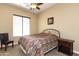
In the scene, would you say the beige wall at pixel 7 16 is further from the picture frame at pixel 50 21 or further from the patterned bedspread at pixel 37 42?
the picture frame at pixel 50 21

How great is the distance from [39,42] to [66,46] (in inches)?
14.9

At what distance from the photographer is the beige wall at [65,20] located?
113 centimetres

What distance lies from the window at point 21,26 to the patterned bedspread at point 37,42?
7cm

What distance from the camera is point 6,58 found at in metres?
1.11

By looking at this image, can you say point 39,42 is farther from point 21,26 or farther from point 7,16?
point 7,16

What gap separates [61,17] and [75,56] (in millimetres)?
515

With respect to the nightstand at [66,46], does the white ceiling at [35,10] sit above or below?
above

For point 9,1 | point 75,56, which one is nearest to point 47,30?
point 75,56

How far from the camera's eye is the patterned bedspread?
3.78 ft

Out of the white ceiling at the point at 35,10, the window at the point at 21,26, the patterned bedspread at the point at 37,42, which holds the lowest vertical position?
the patterned bedspread at the point at 37,42

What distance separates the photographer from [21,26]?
1188 millimetres

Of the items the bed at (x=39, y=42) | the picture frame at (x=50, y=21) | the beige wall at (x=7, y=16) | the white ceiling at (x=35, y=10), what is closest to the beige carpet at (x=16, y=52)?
the bed at (x=39, y=42)

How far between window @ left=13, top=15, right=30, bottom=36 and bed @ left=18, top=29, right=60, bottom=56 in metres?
0.07

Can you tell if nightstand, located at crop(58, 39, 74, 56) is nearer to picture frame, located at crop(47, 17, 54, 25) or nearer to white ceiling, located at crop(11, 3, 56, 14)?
picture frame, located at crop(47, 17, 54, 25)
